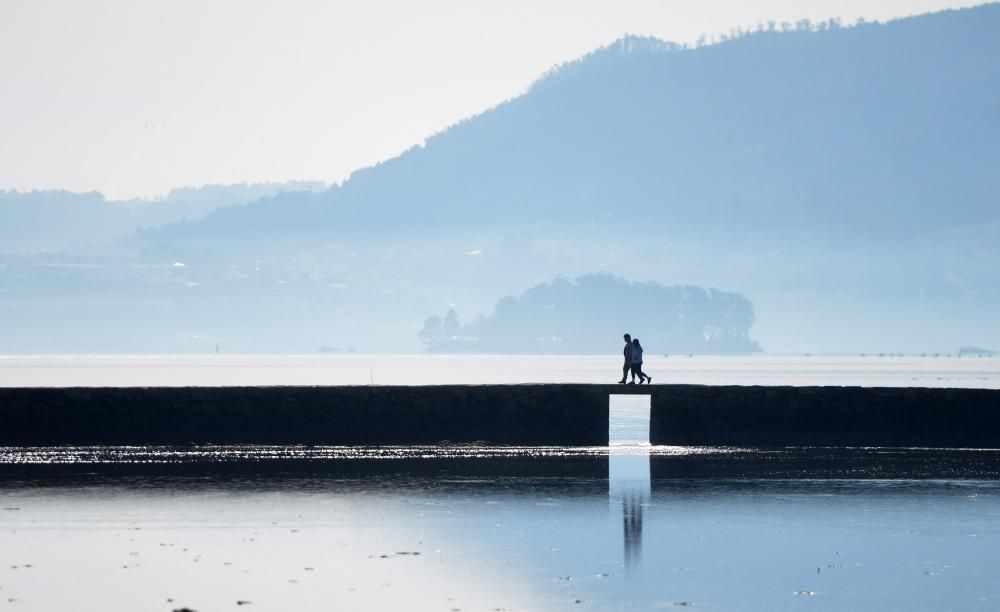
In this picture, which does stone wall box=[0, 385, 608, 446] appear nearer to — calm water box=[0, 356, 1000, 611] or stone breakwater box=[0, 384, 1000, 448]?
stone breakwater box=[0, 384, 1000, 448]

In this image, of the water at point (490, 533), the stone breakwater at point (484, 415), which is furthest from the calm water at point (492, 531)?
the stone breakwater at point (484, 415)

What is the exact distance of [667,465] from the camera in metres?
38.0

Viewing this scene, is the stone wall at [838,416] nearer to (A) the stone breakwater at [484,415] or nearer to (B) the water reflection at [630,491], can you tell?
(A) the stone breakwater at [484,415]

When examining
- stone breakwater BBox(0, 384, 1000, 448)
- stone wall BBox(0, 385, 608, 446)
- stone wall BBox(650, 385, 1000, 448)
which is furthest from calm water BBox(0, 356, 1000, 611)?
Answer: stone wall BBox(650, 385, 1000, 448)

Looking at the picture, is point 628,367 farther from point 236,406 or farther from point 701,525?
point 701,525

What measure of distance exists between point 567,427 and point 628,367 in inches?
168

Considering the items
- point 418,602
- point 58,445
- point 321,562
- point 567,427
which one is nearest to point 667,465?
point 567,427

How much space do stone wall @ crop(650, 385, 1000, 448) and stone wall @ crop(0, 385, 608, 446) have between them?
9.00 ft

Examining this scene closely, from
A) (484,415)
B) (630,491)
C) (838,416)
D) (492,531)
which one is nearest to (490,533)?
(492,531)

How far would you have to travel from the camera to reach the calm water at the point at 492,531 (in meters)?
19.8

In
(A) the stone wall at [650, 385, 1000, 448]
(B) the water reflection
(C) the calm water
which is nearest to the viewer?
(C) the calm water

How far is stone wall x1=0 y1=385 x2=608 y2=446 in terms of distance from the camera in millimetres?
40000

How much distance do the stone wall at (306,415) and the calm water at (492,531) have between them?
931mm

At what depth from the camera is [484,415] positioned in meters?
41.3
